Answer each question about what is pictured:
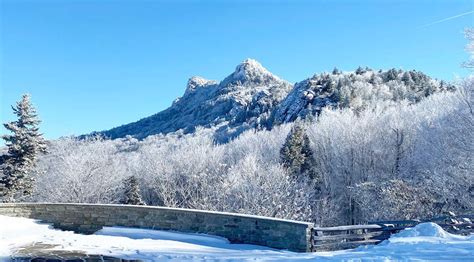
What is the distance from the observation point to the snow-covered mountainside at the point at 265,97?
58.2 meters

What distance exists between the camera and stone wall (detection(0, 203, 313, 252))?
10031mm

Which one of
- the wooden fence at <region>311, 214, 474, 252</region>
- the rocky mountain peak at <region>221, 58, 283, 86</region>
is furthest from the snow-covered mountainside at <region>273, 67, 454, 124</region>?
the rocky mountain peak at <region>221, 58, 283, 86</region>

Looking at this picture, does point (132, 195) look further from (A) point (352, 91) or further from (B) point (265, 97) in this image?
(B) point (265, 97)

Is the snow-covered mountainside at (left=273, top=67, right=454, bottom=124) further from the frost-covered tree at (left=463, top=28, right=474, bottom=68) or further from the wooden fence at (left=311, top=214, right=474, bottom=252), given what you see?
the wooden fence at (left=311, top=214, right=474, bottom=252)

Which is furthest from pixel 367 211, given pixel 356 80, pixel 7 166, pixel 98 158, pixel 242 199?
pixel 356 80

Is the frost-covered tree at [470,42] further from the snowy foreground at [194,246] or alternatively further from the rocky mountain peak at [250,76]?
the rocky mountain peak at [250,76]

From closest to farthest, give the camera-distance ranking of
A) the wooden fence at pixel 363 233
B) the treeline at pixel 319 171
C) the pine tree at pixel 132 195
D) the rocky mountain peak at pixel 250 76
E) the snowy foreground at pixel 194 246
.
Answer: the snowy foreground at pixel 194 246 → the wooden fence at pixel 363 233 → the treeline at pixel 319 171 → the pine tree at pixel 132 195 → the rocky mountain peak at pixel 250 76

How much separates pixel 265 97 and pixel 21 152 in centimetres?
7923

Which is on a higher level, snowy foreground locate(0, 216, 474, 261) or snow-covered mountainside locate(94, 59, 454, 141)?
snow-covered mountainside locate(94, 59, 454, 141)

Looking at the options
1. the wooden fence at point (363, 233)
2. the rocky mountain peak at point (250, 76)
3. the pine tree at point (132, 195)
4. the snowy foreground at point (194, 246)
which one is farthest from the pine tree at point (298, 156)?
the rocky mountain peak at point (250, 76)

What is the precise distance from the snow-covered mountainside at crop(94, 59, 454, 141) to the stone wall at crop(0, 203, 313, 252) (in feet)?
107

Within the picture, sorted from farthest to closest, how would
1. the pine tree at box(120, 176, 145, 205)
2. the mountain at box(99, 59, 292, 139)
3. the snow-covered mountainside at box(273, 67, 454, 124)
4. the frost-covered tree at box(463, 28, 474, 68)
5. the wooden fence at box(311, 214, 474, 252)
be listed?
the mountain at box(99, 59, 292, 139)
the snow-covered mountainside at box(273, 67, 454, 124)
the pine tree at box(120, 176, 145, 205)
the frost-covered tree at box(463, 28, 474, 68)
the wooden fence at box(311, 214, 474, 252)

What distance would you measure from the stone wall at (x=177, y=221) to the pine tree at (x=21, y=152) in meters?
10.4

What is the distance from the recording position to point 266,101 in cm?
9725
